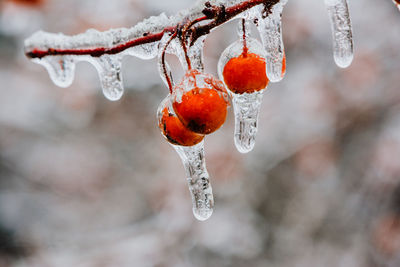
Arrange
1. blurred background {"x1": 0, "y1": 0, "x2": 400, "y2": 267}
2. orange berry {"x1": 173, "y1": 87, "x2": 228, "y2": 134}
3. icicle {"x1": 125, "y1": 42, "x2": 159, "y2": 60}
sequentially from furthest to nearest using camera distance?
1. blurred background {"x1": 0, "y1": 0, "x2": 400, "y2": 267}
2. icicle {"x1": 125, "y1": 42, "x2": 159, "y2": 60}
3. orange berry {"x1": 173, "y1": 87, "x2": 228, "y2": 134}

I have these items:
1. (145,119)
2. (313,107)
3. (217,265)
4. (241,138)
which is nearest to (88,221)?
(145,119)

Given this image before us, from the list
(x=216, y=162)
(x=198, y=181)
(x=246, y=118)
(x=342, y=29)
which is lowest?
(x=198, y=181)

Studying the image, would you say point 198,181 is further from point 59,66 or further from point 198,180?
point 59,66

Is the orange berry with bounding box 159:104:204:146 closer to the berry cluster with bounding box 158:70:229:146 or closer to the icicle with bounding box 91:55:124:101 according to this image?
the berry cluster with bounding box 158:70:229:146

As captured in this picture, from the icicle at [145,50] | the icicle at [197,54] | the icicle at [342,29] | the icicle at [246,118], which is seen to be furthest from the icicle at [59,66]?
the icicle at [342,29]

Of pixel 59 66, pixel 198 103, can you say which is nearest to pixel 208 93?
pixel 198 103

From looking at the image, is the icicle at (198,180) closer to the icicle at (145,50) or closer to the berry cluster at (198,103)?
the berry cluster at (198,103)

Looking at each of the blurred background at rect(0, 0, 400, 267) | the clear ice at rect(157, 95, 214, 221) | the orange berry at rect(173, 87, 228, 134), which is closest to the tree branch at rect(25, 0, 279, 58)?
the orange berry at rect(173, 87, 228, 134)

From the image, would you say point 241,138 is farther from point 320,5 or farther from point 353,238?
point 320,5
